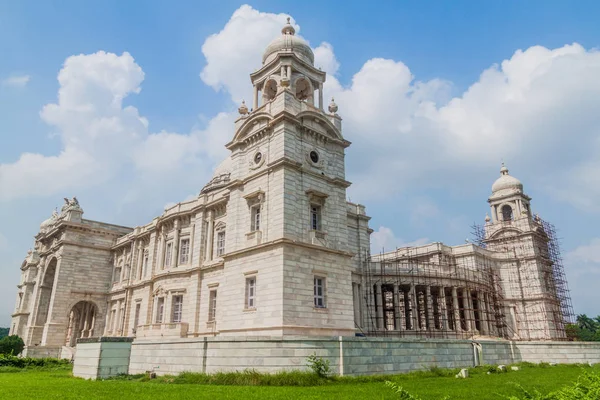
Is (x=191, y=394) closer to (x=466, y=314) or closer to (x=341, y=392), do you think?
(x=341, y=392)

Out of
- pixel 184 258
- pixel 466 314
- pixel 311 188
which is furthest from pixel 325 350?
pixel 466 314

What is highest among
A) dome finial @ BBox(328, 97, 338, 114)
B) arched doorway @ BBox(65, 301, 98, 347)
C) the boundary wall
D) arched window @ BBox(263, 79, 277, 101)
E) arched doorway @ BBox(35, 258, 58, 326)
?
arched window @ BBox(263, 79, 277, 101)

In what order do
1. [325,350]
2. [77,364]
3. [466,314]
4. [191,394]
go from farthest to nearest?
[466,314]
[77,364]
[325,350]
[191,394]

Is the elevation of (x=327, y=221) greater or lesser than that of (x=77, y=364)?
greater

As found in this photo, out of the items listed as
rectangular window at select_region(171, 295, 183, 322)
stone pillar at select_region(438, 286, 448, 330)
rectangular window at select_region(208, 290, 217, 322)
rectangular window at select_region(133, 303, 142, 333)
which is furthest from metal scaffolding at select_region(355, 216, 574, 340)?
rectangular window at select_region(133, 303, 142, 333)

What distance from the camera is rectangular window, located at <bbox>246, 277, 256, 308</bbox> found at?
23.0 meters

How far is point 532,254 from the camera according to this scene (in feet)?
158

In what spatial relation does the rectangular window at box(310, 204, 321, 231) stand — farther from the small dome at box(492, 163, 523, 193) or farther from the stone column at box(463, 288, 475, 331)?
the small dome at box(492, 163, 523, 193)

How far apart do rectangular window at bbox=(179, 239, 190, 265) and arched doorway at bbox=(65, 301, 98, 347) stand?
16100mm

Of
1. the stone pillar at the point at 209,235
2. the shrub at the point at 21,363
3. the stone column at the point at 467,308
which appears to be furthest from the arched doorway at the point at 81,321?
the stone column at the point at 467,308

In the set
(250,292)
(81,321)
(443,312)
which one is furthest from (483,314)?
(81,321)

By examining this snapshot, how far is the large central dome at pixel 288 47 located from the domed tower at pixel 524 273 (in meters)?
34.3

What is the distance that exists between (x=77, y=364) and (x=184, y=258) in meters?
15.6

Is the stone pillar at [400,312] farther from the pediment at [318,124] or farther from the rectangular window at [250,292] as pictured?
the rectangular window at [250,292]
